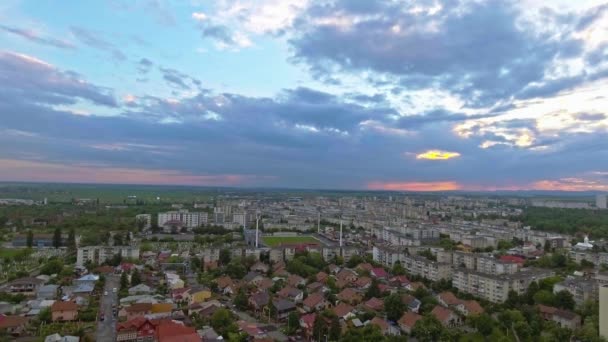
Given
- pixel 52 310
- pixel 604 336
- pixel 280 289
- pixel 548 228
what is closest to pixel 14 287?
pixel 52 310

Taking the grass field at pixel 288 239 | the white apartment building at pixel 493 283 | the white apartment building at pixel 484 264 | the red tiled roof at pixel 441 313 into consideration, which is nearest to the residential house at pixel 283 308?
the red tiled roof at pixel 441 313

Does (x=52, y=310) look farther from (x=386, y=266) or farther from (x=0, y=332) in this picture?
(x=386, y=266)

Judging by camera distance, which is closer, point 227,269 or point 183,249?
point 227,269

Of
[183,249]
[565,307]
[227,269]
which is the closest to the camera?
[565,307]

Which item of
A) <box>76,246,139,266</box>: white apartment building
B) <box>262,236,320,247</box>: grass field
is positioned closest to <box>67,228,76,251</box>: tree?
<box>76,246,139,266</box>: white apartment building

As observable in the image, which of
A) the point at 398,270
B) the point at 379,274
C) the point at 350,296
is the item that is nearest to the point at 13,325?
the point at 350,296
